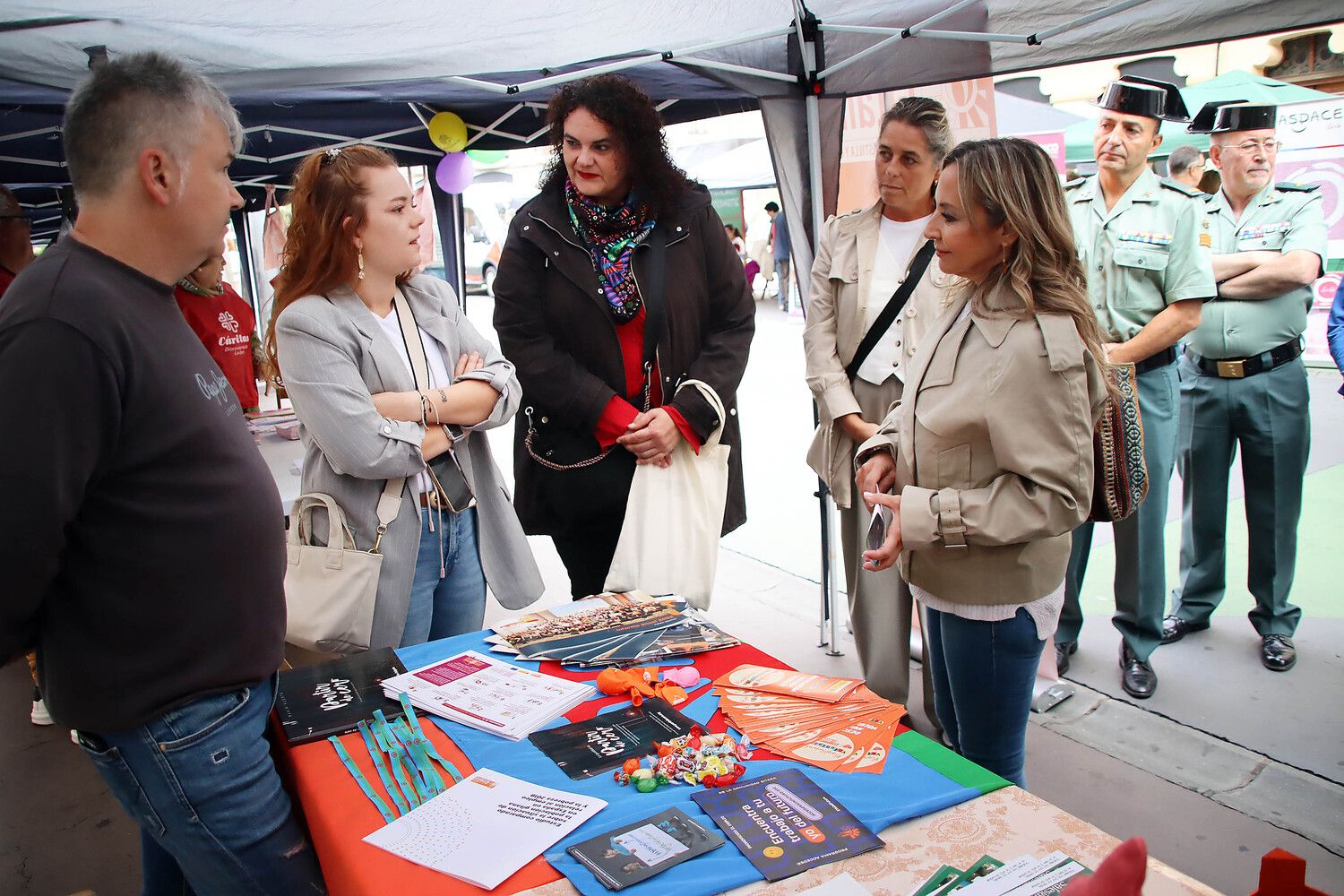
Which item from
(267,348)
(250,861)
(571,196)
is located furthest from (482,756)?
(571,196)

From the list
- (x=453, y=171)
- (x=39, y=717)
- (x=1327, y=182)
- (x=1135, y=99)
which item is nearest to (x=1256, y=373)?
(x=1135, y=99)

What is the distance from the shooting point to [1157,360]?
302 cm

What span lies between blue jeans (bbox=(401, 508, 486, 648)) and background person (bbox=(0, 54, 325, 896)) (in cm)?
75

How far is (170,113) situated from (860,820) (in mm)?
1307

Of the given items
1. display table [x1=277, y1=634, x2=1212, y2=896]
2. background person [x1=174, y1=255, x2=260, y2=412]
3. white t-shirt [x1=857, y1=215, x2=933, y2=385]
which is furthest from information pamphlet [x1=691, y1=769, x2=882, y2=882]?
background person [x1=174, y1=255, x2=260, y2=412]

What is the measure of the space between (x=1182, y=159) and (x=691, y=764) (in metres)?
4.79

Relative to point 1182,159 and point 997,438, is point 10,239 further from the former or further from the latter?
point 1182,159

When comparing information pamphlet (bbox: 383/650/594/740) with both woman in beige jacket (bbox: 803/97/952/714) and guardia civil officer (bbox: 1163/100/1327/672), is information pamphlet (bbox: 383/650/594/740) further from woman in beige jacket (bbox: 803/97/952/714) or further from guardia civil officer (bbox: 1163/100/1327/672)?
guardia civil officer (bbox: 1163/100/1327/672)

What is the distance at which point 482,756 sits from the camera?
1.42 m

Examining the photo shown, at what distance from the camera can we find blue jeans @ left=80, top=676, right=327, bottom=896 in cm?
126

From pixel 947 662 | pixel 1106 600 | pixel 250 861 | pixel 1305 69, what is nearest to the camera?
pixel 250 861

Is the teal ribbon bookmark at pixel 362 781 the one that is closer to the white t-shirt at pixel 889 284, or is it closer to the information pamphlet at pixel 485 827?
the information pamphlet at pixel 485 827

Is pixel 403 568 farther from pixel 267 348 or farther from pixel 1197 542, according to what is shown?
pixel 1197 542

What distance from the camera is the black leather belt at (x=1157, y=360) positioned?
9.84ft
